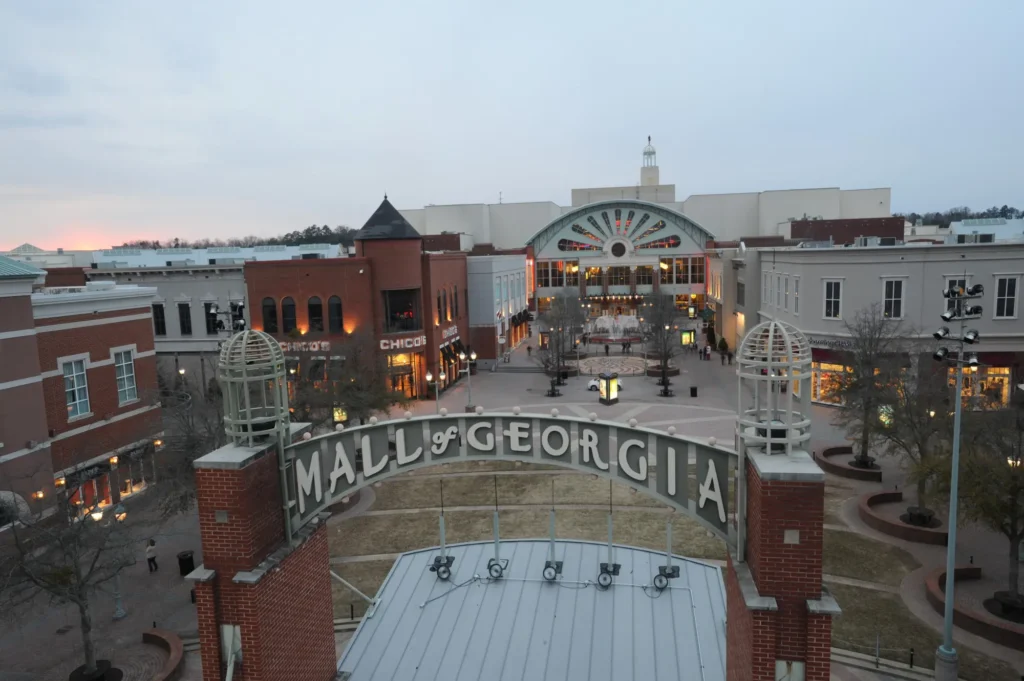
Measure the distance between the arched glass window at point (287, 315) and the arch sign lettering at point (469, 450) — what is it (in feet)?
106

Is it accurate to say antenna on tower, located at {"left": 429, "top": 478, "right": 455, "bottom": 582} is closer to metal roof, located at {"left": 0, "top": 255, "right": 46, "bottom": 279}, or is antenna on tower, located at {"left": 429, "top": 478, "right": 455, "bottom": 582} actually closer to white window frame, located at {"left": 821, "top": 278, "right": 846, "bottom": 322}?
metal roof, located at {"left": 0, "top": 255, "right": 46, "bottom": 279}

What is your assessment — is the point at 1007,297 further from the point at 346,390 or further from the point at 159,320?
the point at 159,320

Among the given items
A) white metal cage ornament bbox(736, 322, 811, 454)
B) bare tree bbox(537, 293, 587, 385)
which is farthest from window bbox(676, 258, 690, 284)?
white metal cage ornament bbox(736, 322, 811, 454)

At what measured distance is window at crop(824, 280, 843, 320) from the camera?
3609cm

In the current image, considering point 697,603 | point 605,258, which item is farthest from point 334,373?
point 605,258

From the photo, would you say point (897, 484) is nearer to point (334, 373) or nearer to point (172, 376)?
point (334, 373)

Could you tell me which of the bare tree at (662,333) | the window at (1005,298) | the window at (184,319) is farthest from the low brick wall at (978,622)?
the window at (184,319)

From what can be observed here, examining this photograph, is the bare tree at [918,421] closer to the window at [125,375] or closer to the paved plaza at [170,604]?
the paved plaza at [170,604]

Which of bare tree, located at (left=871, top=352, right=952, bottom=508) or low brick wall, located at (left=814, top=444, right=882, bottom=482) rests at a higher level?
bare tree, located at (left=871, top=352, right=952, bottom=508)

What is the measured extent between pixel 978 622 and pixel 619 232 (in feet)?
251

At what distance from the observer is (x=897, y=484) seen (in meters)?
24.2

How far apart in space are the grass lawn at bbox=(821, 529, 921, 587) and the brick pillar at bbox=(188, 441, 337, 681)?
14.2 m

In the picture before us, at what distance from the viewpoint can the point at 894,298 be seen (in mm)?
35000

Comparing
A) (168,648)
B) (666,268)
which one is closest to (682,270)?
(666,268)
